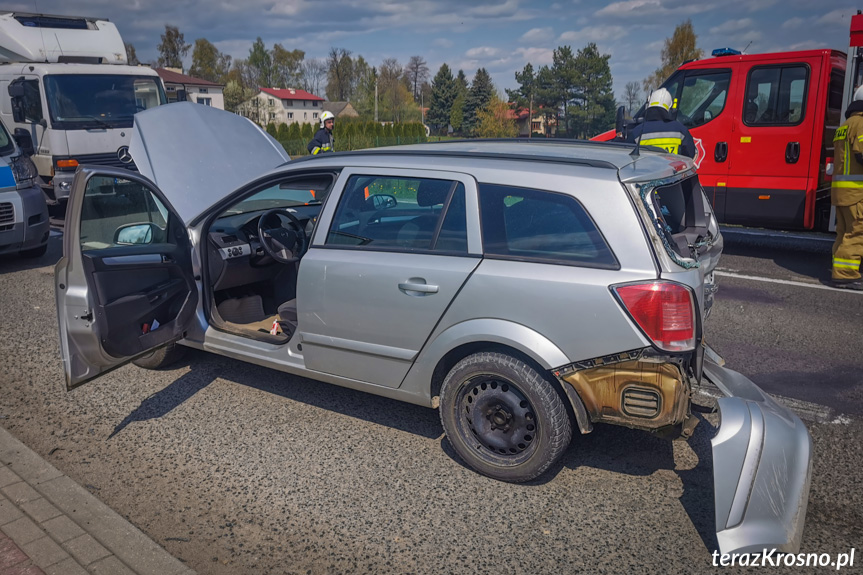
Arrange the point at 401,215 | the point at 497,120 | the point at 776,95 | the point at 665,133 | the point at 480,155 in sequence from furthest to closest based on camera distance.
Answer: the point at 497,120 < the point at 776,95 < the point at 665,133 < the point at 401,215 < the point at 480,155

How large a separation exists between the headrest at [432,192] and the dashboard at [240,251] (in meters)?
1.16

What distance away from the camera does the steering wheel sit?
4742 mm

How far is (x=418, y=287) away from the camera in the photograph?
362 cm

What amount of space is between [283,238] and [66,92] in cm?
908

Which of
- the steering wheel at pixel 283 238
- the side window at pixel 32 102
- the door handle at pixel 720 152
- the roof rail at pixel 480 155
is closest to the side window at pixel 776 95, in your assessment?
the door handle at pixel 720 152

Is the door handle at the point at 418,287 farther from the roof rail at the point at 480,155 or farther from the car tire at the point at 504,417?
the roof rail at the point at 480,155

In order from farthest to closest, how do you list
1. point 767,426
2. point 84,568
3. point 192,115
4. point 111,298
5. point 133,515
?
1. point 192,115
2. point 111,298
3. point 133,515
4. point 767,426
5. point 84,568

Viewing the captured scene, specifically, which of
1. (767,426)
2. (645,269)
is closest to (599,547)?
(767,426)

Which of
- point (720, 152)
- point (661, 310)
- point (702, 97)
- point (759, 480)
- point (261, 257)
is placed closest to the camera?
point (759, 480)

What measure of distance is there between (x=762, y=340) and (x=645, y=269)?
10.6ft

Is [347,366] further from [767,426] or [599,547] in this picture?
[767,426]

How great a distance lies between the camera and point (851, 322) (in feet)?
20.3

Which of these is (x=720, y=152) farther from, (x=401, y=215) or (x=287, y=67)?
(x=287, y=67)

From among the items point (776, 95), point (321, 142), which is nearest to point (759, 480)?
point (776, 95)
